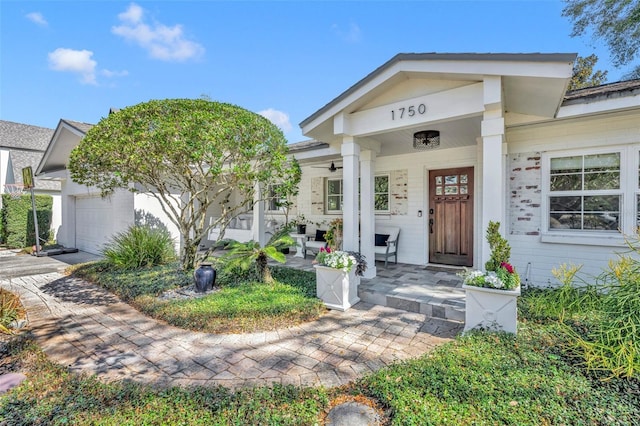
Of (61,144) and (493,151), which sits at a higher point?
(61,144)

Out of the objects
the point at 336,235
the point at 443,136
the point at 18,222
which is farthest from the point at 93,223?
the point at 443,136

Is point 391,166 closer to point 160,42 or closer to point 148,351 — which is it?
point 148,351

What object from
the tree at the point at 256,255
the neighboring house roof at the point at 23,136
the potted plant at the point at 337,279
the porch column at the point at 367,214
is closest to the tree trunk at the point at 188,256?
the tree at the point at 256,255

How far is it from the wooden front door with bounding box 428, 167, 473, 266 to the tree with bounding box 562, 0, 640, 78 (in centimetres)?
807

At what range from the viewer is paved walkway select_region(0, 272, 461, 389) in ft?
9.60

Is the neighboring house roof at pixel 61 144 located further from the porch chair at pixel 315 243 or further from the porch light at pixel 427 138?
the porch light at pixel 427 138

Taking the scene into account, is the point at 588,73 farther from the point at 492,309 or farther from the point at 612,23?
the point at 492,309

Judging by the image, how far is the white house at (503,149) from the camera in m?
3.85

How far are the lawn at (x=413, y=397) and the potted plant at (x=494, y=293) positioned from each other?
485 millimetres

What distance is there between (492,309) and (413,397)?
71.0 inches

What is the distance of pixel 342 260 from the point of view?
4.66 m

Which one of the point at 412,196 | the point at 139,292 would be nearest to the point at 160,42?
the point at 139,292

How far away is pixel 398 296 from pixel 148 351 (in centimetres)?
348

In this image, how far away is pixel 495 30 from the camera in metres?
8.23
